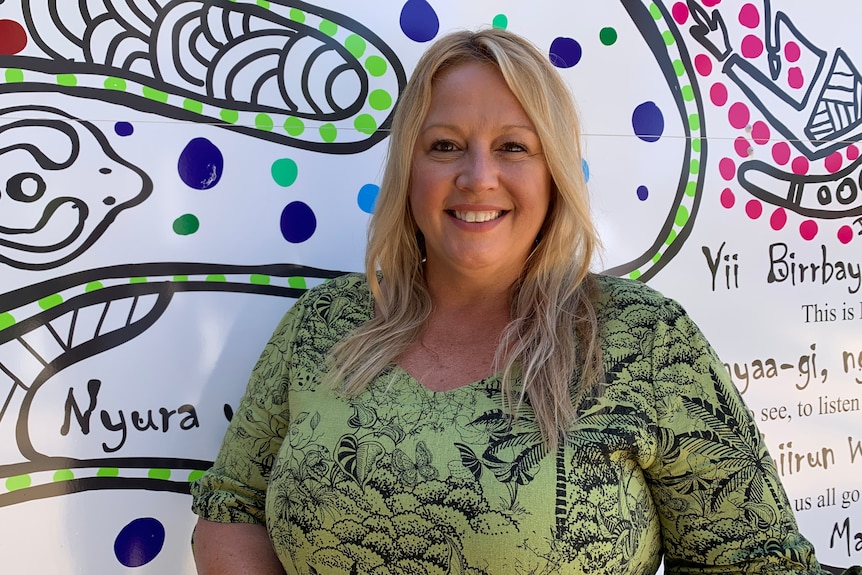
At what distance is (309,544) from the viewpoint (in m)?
1.23

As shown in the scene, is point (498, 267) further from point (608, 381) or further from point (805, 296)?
point (805, 296)

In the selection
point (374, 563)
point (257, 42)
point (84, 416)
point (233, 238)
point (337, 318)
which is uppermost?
point (257, 42)

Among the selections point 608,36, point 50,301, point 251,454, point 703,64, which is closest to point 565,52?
point 608,36

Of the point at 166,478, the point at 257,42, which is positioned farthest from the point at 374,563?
the point at 257,42

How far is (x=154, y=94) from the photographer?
1.50 meters

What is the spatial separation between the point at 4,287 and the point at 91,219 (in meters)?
0.21

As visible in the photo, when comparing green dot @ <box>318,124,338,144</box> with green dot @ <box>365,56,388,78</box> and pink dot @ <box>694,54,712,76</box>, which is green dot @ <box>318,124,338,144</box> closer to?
green dot @ <box>365,56,388,78</box>

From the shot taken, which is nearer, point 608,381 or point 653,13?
point 608,381

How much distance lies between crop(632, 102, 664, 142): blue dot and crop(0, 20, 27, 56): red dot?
1330 mm

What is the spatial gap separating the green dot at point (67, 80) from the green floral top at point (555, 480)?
0.81 metres

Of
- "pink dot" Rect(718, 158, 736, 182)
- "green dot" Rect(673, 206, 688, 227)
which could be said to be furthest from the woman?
"pink dot" Rect(718, 158, 736, 182)

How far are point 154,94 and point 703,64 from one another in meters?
1.29

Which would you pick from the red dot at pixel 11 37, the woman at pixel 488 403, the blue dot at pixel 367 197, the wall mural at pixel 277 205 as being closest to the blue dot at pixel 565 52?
the wall mural at pixel 277 205

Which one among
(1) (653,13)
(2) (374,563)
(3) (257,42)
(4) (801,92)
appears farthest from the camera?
(4) (801,92)
